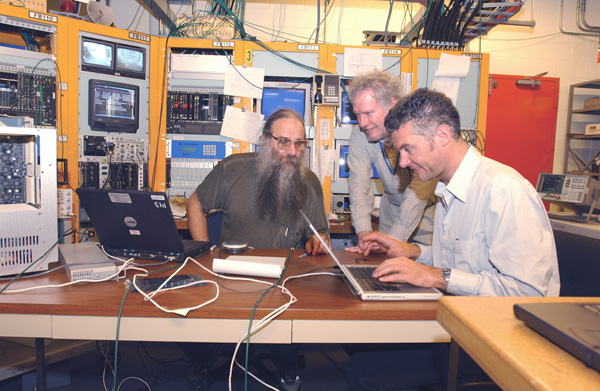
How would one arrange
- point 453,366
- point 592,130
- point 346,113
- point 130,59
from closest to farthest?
point 453,366 → point 130,59 → point 346,113 → point 592,130

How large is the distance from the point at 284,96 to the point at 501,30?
3.42 metres

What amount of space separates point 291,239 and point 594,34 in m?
5.20

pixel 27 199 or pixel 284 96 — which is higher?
pixel 284 96

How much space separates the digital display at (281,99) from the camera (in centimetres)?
296

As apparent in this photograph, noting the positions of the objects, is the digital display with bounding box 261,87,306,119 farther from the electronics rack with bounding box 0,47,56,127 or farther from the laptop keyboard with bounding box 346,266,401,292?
the laptop keyboard with bounding box 346,266,401,292

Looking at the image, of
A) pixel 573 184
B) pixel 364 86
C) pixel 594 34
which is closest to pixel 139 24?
pixel 364 86

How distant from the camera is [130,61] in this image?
281 centimetres

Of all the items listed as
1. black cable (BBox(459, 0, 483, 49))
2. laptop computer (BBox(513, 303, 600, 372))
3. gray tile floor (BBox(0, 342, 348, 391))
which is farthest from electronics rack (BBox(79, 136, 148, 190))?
laptop computer (BBox(513, 303, 600, 372))

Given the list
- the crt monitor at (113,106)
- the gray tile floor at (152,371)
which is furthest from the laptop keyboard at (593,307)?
the crt monitor at (113,106)

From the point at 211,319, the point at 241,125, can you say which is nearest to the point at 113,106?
the point at 241,125

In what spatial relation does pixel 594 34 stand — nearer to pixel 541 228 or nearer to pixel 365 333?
pixel 541 228

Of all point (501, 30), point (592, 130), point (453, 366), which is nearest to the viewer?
point (453, 366)

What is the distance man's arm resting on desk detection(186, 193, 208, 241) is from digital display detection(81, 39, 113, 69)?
4.31 ft

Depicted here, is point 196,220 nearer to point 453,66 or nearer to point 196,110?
point 196,110
